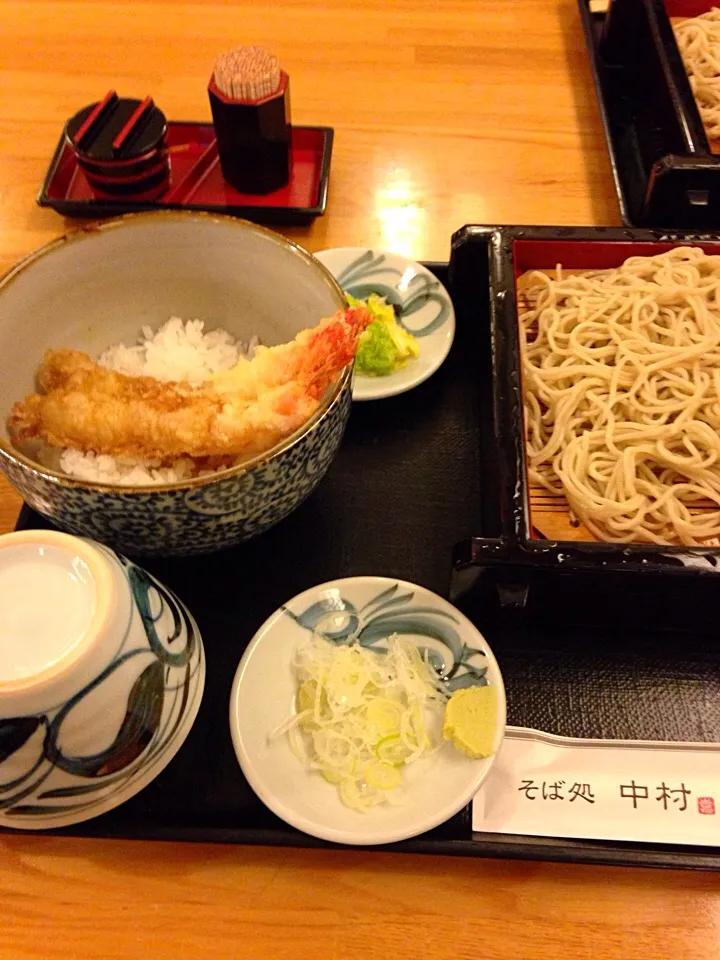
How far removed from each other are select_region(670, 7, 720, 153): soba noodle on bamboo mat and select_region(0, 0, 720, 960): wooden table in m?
0.24

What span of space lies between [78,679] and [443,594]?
1.86 ft

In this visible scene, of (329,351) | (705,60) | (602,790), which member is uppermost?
(705,60)

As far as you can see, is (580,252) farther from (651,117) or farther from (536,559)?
(536,559)

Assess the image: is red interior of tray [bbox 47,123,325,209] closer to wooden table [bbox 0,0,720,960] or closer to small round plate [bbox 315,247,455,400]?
wooden table [bbox 0,0,720,960]

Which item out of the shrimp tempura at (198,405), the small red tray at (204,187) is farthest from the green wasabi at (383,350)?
the small red tray at (204,187)

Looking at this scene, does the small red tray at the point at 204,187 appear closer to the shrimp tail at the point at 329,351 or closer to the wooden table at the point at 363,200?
the wooden table at the point at 363,200

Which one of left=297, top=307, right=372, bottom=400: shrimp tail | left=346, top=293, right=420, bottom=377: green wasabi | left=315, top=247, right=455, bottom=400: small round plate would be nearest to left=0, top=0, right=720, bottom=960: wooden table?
left=315, top=247, right=455, bottom=400: small round plate

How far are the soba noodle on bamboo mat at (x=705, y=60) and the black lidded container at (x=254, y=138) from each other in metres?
1.00

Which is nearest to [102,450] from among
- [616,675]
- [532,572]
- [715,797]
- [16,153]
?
[532,572]

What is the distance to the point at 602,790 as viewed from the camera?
0.96 m

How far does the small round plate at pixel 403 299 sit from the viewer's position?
135cm

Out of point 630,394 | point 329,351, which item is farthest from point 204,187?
point 630,394

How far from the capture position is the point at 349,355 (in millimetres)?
979

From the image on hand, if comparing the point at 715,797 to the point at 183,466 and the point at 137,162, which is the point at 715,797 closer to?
the point at 183,466
